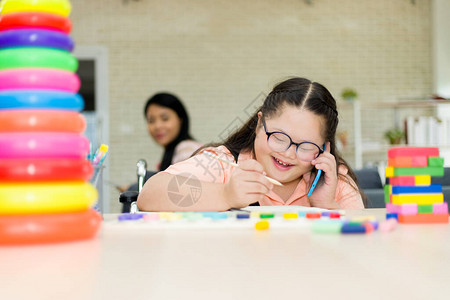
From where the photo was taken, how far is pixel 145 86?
6320mm

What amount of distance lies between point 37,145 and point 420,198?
1.94 ft

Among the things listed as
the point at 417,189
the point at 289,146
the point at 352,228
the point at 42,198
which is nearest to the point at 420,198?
the point at 417,189

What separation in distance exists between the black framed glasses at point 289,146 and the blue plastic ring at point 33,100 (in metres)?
1.02

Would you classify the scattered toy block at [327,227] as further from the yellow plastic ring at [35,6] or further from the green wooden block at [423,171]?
the yellow plastic ring at [35,6]

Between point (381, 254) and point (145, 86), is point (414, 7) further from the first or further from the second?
point (381, 254)

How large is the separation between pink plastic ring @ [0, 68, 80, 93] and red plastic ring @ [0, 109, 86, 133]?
3 cm

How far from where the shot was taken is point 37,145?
571mm

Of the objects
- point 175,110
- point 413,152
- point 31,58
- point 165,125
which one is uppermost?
point 175,110

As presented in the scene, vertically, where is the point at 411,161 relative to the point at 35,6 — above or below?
below

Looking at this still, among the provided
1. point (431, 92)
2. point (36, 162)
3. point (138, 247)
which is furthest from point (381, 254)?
point (431, 92)

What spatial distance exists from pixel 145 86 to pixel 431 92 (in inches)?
136

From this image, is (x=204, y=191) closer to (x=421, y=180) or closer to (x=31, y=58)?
(x=421, y=180)

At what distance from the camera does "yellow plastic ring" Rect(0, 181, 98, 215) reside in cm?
56

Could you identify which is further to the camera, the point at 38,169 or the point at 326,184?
the point at 326,184
